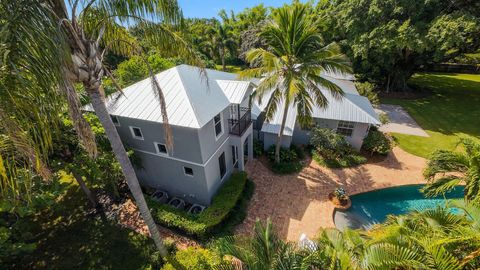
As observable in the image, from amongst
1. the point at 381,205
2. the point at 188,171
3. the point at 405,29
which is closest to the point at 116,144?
the point at 188,171

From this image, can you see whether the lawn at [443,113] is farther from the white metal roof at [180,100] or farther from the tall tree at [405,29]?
the white metal roof at [180,100]

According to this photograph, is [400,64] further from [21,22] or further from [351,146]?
[21,22]

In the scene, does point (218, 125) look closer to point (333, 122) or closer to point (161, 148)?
point (161, 148)

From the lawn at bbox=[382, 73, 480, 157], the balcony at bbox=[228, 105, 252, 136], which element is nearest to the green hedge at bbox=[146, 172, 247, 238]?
the balcony at bbox=[228, 105, 252, 136]

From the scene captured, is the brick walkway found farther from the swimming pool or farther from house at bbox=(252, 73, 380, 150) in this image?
house at bbox=(252, 73, 380, 150)

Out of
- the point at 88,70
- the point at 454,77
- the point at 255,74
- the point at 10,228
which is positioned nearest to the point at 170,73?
the point at 255,74

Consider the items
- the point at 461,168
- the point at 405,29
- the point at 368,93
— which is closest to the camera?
the point at 461,168
